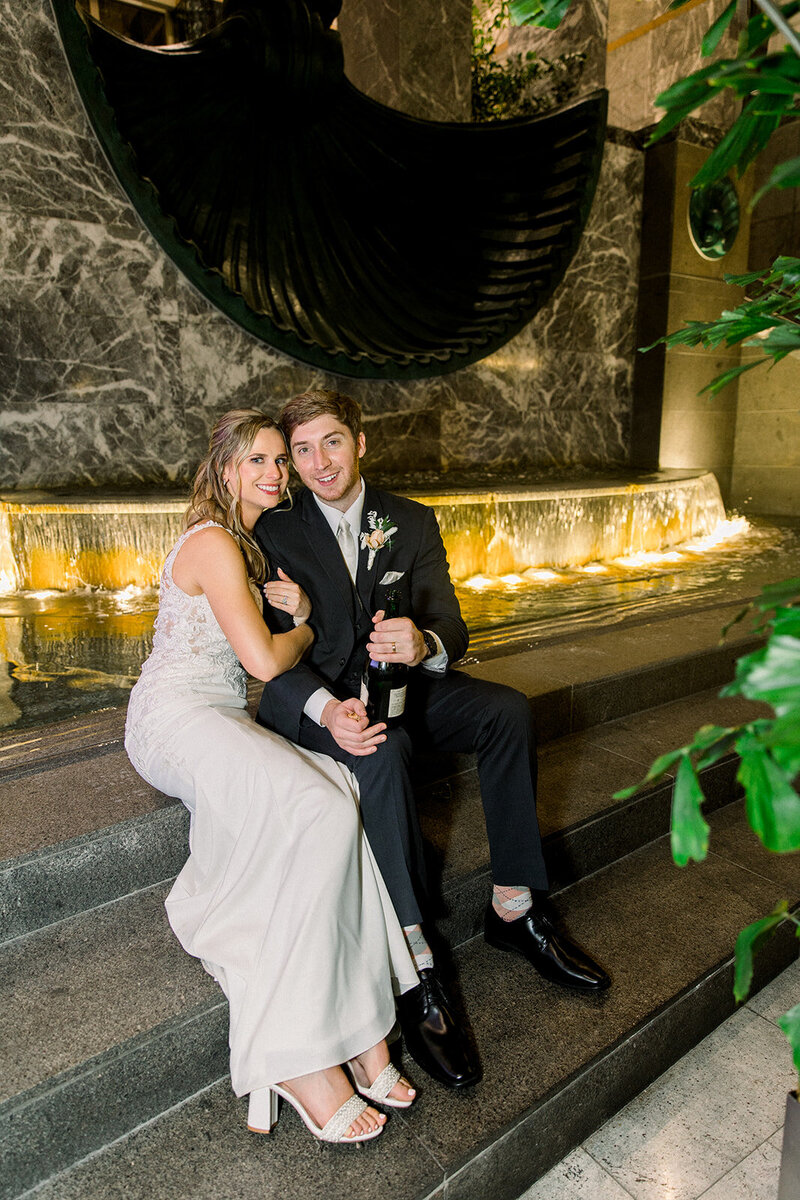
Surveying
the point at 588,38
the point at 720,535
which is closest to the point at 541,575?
the point at 720,535

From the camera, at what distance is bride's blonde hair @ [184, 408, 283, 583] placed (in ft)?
6.38

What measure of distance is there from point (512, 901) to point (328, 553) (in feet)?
3.43

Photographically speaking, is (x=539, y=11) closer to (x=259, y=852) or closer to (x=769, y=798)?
(x=769, y=798)

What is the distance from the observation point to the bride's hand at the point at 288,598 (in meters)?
1.98

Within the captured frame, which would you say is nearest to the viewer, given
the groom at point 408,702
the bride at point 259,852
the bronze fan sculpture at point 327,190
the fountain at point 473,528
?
the bride at point 259,852

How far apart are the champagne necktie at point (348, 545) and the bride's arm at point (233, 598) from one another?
38 centimetres

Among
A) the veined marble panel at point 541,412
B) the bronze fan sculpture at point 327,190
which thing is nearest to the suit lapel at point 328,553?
the bronze fan sculpture at point 327,190

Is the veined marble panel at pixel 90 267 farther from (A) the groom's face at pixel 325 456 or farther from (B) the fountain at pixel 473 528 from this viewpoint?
(A) the groom's face at pixel 325 456

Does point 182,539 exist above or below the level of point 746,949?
above

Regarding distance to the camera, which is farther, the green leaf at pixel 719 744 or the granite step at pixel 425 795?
the granite step at pixel 425 795

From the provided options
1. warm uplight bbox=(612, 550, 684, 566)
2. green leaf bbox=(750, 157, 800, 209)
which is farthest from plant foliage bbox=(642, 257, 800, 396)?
warm uplight bbox=(612, 550, 684, 566)

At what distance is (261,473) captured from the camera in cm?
198

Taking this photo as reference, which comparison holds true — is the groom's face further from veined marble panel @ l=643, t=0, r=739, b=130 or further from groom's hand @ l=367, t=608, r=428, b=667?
veined marble panel @ l=643, t=0, r=739, b=130

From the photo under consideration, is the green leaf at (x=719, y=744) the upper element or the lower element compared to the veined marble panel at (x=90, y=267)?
lower
